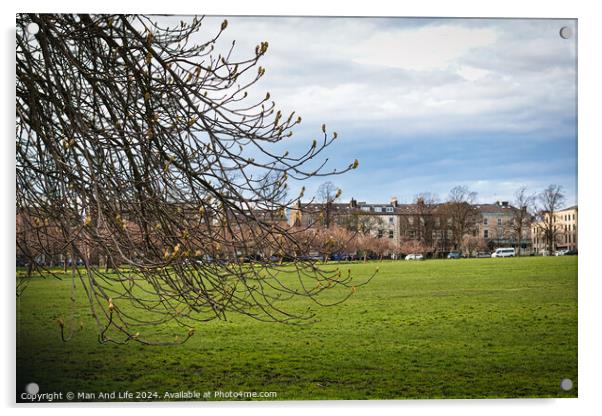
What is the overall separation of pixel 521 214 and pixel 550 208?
0.19 m

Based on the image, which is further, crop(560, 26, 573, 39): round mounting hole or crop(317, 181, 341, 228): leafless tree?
crop(560, 26, 573, 39): round mounting hole

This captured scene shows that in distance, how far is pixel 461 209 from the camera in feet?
14.8

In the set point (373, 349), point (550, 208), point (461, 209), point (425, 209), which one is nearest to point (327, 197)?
point (425, 209)

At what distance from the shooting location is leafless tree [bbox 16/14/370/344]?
3.45 m

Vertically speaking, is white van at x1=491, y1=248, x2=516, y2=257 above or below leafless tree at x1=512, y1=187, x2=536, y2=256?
below

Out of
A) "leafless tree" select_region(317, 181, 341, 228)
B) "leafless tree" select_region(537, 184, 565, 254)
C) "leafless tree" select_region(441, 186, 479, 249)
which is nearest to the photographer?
"leafless tree" select_region(317, 181, 341, 228)

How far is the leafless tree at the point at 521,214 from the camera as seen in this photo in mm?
4412

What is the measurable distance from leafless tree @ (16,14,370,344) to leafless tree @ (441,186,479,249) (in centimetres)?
116

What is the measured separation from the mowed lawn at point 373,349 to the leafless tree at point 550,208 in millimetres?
134

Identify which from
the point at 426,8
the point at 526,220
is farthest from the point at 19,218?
the point at 526,220

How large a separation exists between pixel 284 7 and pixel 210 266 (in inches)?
69.3

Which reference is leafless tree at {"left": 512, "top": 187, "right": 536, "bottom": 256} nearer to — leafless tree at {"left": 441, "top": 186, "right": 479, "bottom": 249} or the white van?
the white van

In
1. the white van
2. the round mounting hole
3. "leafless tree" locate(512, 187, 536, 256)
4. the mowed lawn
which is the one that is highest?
the round mounting hole

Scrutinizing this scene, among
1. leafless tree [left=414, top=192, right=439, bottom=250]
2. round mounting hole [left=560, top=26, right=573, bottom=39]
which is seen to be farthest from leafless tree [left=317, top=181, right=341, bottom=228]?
round mounting hole [left=560, top=26, right=573, bottom=39]
